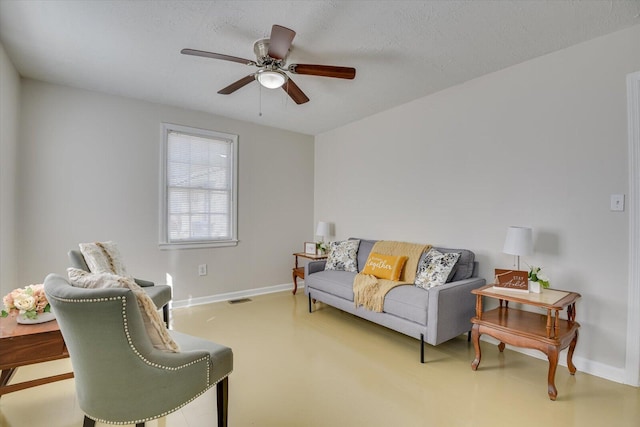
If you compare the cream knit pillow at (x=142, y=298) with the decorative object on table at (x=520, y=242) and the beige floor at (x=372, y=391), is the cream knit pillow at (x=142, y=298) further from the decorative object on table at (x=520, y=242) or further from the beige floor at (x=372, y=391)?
the decorative object on table at (x=520, y=242)

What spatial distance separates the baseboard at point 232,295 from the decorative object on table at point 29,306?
7.38 ft

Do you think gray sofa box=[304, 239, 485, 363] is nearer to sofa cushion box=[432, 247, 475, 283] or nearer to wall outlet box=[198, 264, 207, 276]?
sofa cushion box=[432, 247, 475, 283]

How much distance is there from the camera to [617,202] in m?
2.31

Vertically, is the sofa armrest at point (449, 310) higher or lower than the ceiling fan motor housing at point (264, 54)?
A: lower

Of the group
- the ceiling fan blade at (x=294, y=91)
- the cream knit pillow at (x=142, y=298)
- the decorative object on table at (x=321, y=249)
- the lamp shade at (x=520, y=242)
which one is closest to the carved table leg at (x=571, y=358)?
the lamp shade at (x=520, y=242)

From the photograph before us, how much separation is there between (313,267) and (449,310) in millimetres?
1812

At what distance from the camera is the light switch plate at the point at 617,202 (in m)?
2.29

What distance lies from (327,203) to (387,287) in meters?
2.24

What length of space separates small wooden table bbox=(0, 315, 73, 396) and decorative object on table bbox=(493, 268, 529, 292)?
3021mm

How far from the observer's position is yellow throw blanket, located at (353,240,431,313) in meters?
3.05

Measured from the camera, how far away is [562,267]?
2.56 metres

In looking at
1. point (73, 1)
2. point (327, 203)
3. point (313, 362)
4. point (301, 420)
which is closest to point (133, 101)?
point (73, 1)

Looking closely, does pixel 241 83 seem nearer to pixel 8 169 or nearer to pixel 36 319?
pixel 36 319

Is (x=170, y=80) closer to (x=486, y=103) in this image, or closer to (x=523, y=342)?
(x=486, y=103)
